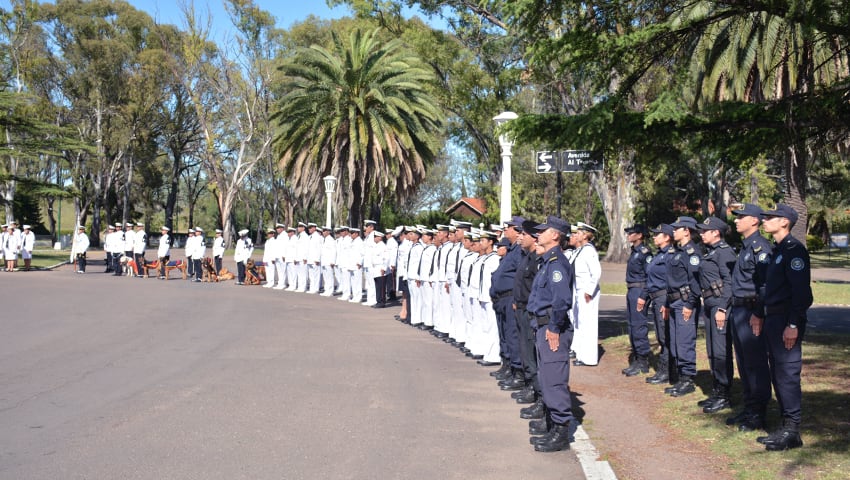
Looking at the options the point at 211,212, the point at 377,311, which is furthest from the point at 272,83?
the point at 211,212

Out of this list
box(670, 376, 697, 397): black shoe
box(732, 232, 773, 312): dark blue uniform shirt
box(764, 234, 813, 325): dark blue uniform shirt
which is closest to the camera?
box(764, 234, 813, 325): dark blue uniform shirt

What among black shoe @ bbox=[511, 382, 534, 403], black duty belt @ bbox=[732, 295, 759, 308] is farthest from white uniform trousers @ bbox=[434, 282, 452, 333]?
black duty belt @ bbox=[732, 295, 759, 308]

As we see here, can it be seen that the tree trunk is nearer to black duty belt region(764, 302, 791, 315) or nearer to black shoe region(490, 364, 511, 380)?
black shoe region(490, 364, 511, 380)

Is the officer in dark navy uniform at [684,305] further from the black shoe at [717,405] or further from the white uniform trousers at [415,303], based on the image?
the white uniform trousers at [415,303]

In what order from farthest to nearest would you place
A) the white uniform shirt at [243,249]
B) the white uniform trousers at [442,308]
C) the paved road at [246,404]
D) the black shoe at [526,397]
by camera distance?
1. the white uniform shirt at [243,249]
2. the white uniform trousers at [442,308]
3. the black shoe at [526,397]
4. the paved road at [246,404]

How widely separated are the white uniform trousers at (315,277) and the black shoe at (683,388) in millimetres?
16053

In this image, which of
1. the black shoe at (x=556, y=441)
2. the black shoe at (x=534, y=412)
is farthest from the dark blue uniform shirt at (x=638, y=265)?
the black shoe at (x=556, y=441)

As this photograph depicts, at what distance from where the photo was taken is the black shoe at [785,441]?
6.58 metres

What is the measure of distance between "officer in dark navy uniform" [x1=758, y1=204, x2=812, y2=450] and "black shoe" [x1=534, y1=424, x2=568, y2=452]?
167cm

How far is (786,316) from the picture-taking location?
6781 mm

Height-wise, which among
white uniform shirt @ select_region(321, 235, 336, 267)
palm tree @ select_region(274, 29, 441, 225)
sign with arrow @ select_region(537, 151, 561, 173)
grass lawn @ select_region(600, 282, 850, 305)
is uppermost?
palm tree @ select_region(274, 29, 441, 225)

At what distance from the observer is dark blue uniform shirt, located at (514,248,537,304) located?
29.0 ft

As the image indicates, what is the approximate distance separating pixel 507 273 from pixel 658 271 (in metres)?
1.91

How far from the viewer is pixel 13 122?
1329 inches
